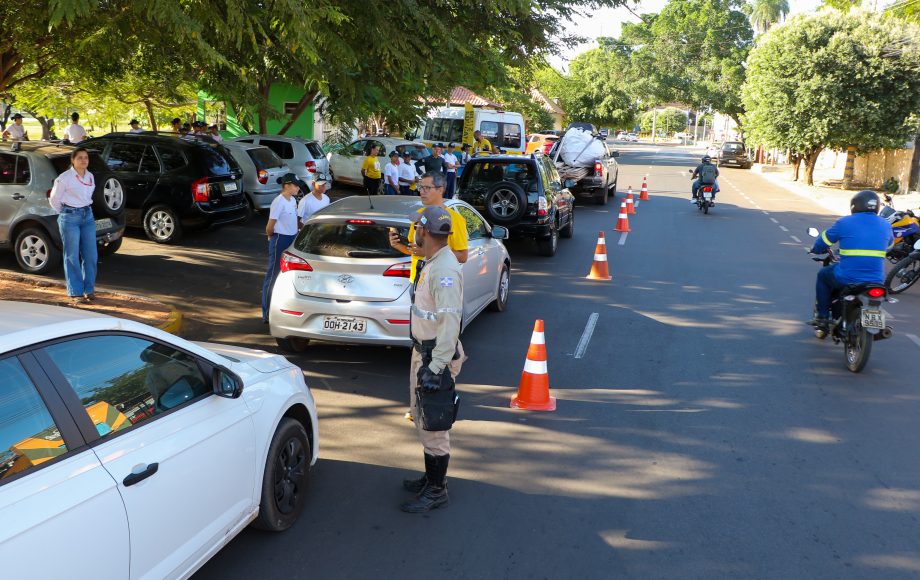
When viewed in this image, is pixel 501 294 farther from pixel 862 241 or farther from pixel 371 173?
pixel 371 173

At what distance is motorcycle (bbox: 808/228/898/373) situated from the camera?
772cm

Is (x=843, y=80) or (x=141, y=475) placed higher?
(x=843, y=80)

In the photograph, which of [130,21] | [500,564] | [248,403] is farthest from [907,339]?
[130,21]

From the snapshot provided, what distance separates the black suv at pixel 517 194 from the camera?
13.7m

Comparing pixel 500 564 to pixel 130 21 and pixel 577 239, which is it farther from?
pixel 577 239

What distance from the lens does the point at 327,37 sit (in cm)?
754

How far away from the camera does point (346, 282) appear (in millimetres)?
7316

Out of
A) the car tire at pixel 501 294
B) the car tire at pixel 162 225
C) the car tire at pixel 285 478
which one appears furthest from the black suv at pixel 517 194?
the car tire at pixel 285 478

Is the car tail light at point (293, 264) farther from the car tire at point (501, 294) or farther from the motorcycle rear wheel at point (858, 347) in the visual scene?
the motorcycle rear wheel at point (858, 347)

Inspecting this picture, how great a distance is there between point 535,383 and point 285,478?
275 cm

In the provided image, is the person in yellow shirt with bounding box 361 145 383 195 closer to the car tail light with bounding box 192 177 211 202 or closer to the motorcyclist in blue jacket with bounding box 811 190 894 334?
the car tail light with bounding box 192 177 211 202

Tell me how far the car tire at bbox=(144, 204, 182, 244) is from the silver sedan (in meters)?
6.94

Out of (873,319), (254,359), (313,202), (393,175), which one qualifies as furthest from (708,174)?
(254,359)

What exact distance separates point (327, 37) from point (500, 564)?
17.4 feet
